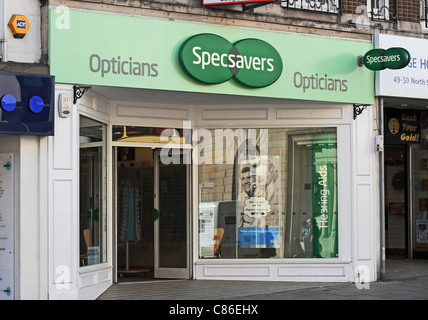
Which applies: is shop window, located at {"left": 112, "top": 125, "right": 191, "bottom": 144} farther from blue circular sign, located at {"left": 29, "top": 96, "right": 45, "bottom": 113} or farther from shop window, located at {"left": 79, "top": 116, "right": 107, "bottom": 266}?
blue circular sign, located at {"left": 29, "top": 96, "right": 45, "bottom": 113}

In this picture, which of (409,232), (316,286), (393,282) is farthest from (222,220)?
(409,232)

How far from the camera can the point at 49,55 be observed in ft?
34.0

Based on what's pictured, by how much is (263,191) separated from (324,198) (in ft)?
3.61

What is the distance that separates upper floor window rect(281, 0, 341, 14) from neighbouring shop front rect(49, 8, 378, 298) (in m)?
0.62

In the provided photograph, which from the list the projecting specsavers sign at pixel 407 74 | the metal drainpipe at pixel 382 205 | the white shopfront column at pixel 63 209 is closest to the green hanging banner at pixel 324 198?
the metal drainpipe at pixel 382 205

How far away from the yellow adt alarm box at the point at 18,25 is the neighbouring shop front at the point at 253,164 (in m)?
1.80

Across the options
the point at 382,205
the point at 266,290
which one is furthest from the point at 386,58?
the point at 266,290

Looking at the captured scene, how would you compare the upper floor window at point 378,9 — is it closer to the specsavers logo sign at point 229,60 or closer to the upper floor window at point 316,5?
the upper floor window at point 316,5

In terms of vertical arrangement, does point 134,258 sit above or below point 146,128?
below

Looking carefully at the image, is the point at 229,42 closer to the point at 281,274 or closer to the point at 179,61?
the point at 179,61

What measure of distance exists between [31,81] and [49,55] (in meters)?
0.47

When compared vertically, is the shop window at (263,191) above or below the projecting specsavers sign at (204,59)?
below

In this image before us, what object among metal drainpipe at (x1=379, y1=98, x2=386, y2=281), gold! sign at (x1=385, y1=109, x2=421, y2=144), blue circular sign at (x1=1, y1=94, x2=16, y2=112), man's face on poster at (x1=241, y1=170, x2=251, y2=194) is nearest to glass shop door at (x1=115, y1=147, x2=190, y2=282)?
man's face on poster at (x1=241, y1=170, x2=251, y2=194)

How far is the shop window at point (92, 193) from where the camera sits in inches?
444
